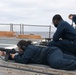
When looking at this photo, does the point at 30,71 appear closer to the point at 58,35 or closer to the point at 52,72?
the point at 52,72

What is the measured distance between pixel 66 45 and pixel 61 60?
66 cm

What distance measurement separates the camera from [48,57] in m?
6.88

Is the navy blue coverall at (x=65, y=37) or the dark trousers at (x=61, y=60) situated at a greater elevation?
the navy blue coverall at (x=65, y=37)

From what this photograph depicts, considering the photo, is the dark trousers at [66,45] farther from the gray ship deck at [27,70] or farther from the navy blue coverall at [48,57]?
the gray ship deck at [27,70]

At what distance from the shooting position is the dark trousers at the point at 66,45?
711 cm

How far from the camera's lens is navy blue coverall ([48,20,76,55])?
710cm

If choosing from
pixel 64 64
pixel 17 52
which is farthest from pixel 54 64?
pixel 17 52

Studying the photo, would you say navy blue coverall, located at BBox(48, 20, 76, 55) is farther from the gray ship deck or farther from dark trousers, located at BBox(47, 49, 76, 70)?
the gray ship deck

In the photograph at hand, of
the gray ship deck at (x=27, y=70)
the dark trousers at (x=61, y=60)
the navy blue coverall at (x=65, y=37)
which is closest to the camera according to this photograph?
the gray ship deck at (x=27, y=70)

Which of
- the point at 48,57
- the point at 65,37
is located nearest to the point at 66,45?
the point at 65,37

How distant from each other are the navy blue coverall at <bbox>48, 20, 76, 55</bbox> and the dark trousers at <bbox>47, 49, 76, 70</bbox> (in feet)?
0.83

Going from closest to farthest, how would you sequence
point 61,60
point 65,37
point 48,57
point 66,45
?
1. point 61,60
2. point 48,57
3. point 66,45
4. point 65,37

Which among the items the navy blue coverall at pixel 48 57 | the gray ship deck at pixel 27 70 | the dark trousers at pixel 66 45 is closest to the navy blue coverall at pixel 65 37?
the dark trousers at pixel 66 45

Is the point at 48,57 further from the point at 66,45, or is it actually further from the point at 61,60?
the point at 66,45
